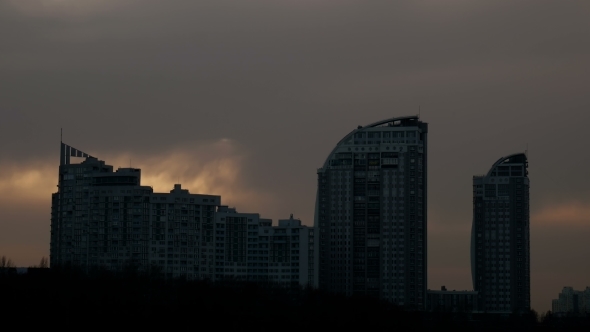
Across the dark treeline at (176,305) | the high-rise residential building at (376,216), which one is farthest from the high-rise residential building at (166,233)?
the dark treeline at (176,305)

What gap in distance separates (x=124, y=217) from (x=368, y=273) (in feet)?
84.5

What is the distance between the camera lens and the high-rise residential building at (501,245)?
162000mm

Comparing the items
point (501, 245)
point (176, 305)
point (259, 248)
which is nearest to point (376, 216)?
point (259, 248)

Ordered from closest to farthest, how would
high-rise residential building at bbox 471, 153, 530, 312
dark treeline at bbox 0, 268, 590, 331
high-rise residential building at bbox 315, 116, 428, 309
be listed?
dark treeline at bbox 0, 268, 590, 331, high-rise residential building at bbox 315, 116, 428, 309, high-rise residential building at bbox 471, 153, 530, 312

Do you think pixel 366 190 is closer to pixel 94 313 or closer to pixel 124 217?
pixel 124 217

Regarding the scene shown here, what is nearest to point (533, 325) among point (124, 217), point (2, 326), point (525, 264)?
point (525, 264)

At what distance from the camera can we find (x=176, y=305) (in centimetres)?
9588

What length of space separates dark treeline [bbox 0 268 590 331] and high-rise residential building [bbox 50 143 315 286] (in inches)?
390

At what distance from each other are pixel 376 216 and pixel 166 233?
21609 millimetres

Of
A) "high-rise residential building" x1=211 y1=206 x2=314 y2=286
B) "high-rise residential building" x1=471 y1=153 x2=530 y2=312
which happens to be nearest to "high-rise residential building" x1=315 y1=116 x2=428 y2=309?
"high-rise residential building" x1=211 y1=206 x2=314 y2=286

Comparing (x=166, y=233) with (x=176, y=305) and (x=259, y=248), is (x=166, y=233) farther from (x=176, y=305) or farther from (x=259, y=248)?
(x=176, y=305)

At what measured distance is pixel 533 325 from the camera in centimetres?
14500

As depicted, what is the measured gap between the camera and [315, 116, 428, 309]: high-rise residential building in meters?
138

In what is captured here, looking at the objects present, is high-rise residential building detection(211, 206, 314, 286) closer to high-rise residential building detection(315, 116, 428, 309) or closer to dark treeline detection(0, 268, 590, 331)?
high-rise residential building detection(315, 116, 428, 309)
